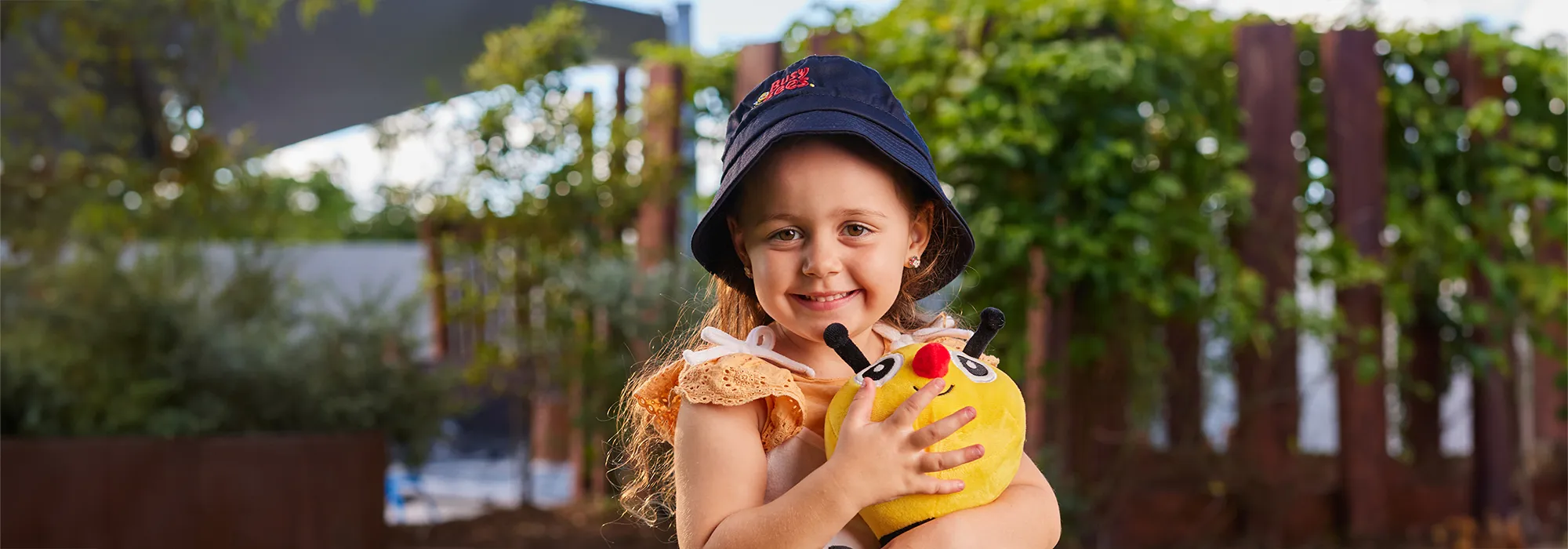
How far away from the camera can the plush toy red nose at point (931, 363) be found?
1157mm

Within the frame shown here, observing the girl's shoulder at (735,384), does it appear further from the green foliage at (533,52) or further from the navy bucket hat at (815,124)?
the green foliage at (533,52)

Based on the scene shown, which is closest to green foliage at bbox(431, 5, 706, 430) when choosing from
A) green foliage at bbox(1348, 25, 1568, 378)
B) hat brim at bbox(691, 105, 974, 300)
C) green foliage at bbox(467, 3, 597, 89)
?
green foliage at bbox(467, 3, 597, 89)

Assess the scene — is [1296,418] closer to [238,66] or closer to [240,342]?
[240,342]

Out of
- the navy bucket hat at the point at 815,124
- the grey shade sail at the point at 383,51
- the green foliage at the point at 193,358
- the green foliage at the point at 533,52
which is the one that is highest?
the grey shade sail at the point at 383,51

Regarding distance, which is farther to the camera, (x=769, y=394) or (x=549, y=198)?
(x=549, y=198)

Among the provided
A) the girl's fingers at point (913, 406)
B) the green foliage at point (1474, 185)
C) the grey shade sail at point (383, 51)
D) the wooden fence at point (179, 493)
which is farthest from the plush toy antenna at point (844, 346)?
the grey shade sail at point (383, 51)

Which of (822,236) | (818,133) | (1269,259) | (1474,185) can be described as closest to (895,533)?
(822,236)

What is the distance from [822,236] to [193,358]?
3.53m

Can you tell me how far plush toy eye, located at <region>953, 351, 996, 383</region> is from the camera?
1.19 meters

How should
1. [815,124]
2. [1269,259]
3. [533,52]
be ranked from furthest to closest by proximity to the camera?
1. [533,52]
2. [1269,259]
3. [815,124]

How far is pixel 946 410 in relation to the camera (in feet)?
3.77

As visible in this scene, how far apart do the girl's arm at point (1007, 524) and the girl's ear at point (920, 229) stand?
0.87 ft

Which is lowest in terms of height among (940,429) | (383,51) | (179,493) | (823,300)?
(179,493)

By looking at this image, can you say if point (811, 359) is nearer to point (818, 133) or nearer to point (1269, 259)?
point (818, 133)
